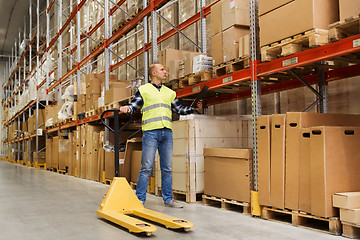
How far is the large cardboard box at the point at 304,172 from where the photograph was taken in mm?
3469

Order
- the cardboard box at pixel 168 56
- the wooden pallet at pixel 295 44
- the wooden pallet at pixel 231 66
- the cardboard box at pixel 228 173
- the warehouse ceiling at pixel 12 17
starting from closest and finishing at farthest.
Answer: the wooden pallet at pixel 295 44
the cardboard box at pixel 228 173
the wooden pallet at pixel 231 66
the cardboard box at pixel 168 56
the warehouse ceiling at pixel 12 17

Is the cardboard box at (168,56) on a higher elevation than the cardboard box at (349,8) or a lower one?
higher

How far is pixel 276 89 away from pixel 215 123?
1.06m

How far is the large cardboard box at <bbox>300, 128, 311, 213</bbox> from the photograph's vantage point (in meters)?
3.47

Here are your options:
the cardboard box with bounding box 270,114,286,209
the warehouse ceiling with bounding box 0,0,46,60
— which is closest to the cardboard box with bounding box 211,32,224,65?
Result: the cardboard box with bounding box 270,114,286,209

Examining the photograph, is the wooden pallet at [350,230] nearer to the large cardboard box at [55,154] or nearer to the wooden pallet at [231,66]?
the wooden pallet at [231,66]

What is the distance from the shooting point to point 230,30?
15.5 feet

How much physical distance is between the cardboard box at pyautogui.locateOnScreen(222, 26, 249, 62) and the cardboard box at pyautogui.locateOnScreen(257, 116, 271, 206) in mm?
1001

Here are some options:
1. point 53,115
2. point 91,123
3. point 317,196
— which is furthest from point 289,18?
point 53,115

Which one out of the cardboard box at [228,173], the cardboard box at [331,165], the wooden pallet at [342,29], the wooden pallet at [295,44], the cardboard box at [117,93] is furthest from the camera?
the cardboard box at [117,93]

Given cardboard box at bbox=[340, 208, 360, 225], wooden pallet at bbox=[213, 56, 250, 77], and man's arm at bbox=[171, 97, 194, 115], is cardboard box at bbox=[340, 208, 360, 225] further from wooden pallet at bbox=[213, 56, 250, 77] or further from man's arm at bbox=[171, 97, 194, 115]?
man's arm at bbox=[171, 97, 194, 115]

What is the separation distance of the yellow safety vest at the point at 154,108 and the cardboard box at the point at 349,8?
2.31 metres

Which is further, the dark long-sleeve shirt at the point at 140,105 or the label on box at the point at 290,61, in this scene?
the dark long-sleeve shirt at the point at 140,105

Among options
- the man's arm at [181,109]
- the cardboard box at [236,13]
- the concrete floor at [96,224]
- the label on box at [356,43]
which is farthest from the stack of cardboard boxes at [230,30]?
the concrete floor at [96,224]
